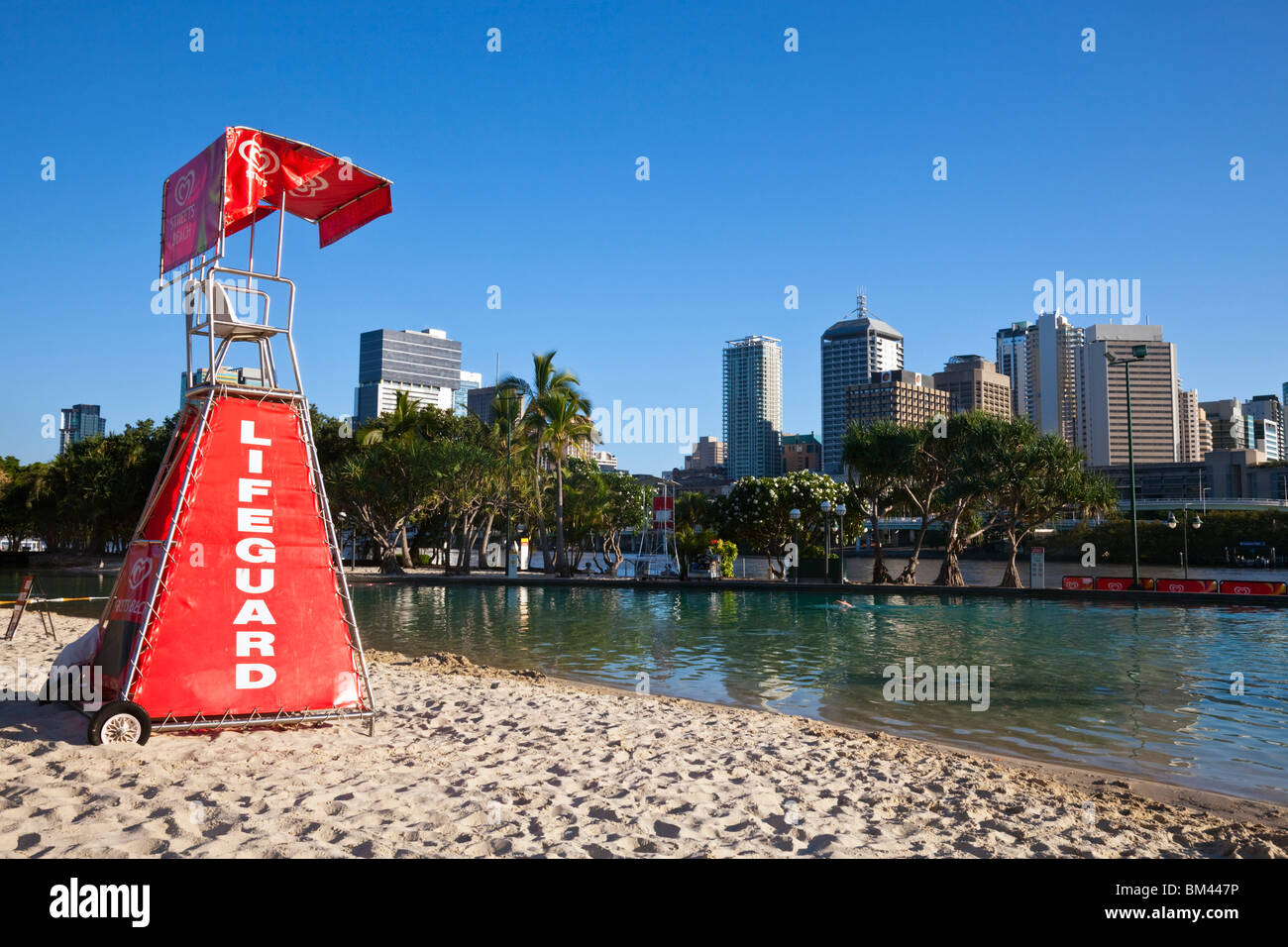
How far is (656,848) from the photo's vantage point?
5203 millimetres

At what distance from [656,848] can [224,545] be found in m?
5.03

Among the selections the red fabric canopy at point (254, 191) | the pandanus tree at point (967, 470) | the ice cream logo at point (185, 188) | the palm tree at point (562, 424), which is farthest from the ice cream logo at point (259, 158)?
the palm tree at point (562, 424)

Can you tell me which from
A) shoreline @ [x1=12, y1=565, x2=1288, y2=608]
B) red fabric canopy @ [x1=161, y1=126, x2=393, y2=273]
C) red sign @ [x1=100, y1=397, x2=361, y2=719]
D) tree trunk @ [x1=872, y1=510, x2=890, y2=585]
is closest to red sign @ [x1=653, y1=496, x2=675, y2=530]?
shoreline @ [x1=12, y1=565, x2=1288, y2=608]

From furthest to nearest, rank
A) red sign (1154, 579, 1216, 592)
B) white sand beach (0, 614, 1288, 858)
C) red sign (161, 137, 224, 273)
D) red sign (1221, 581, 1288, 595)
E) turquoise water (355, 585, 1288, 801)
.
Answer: red sign (1154, 579, 1216, 592)
red sign (1221, 581, 1288, 595)
turquoise water (355, 585, 1288, 801)
red sign (161, 137, 224, 273)
white sand beach (0, 614, 1288, 858)

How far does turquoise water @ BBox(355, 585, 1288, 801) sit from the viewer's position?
9.96 m

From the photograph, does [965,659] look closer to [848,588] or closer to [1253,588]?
[848,588]

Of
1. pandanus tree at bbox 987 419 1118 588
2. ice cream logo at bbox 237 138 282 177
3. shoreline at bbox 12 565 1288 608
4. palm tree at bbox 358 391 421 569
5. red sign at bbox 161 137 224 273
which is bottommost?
shoreline at bbox 12 565 1288 608

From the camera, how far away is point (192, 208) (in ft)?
27.0

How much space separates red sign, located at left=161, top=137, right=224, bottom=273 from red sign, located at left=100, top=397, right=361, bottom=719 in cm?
154

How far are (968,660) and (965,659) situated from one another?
0.14 meters

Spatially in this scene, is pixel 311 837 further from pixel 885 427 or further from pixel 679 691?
pixel 885 427

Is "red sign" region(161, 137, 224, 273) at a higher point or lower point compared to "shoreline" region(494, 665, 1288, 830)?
higher

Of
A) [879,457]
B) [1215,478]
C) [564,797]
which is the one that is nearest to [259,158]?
[564,797]

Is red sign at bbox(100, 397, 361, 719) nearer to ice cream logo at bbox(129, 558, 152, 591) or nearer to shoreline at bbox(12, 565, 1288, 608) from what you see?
ice cream logo at bbox(129, 558, 152, 591)
